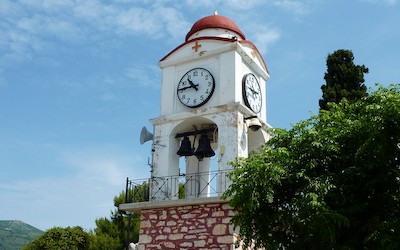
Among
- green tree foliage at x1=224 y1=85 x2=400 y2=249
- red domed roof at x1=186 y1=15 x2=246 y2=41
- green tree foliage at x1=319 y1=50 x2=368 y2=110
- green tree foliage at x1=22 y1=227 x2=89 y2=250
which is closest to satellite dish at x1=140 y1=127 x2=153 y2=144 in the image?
red domed roof at x1=186 y1=15 x2=246 y2=41

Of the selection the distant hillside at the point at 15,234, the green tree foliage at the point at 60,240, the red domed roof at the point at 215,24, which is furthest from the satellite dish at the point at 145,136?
the distant hillside at the point at 15,234

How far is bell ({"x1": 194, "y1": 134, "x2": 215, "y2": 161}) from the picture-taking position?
1220 cm

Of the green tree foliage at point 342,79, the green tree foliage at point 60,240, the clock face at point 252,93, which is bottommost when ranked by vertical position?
the green tree foliage at point 60,240

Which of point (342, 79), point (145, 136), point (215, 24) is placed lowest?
point (145, 136)

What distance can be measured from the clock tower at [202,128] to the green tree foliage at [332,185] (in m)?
1.95

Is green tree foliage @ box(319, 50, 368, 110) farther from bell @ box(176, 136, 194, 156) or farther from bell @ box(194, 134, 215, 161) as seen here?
bell @ box(176, 136, 194, 156)

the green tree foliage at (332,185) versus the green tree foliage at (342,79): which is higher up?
the green tree foliage at (342,79)

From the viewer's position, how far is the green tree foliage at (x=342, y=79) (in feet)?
46.6

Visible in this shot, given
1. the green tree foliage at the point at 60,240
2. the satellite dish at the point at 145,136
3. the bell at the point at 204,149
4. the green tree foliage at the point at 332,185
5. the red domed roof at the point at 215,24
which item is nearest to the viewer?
the green tree foliage at the point at 332,185

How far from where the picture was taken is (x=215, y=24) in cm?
1349

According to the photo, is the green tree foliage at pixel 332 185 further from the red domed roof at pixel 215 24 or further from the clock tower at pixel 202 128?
the red domed roof at pixel 215 24

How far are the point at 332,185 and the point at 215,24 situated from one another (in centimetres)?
657

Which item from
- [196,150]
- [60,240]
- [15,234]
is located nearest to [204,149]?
[196,150]

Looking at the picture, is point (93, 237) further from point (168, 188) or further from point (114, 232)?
point (168, 188)
